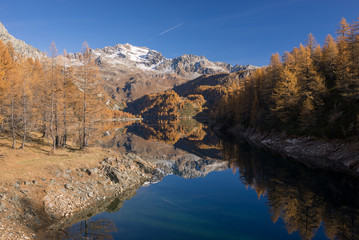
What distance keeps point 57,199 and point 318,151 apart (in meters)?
44.2

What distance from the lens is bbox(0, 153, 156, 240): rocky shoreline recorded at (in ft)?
49.2

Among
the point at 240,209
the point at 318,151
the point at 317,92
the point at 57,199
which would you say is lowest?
the point at 240,209

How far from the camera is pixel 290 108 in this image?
54.2m

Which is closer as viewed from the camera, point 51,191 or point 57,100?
point 51,191

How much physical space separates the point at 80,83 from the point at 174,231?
94.9ft

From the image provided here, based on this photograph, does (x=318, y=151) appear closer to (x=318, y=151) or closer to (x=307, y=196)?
(x=318, y=151)

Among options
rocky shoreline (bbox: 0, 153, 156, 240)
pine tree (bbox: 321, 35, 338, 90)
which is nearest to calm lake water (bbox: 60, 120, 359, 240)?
rocky shoreline (bbox: 0, 153, 156, 240)

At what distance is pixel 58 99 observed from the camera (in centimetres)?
3225

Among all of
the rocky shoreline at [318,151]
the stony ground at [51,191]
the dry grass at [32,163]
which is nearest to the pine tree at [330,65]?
the rocky shoreline at [318,151]

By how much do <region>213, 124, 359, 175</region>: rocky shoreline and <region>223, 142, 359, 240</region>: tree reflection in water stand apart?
120 inches

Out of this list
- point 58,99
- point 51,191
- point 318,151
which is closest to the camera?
point 51,191

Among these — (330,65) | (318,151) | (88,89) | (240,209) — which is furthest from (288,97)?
(88,89)

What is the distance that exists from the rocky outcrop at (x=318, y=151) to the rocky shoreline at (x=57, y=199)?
32078 millimetres

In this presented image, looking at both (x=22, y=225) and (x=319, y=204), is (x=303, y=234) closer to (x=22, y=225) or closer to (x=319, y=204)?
(x=319, y=204)
